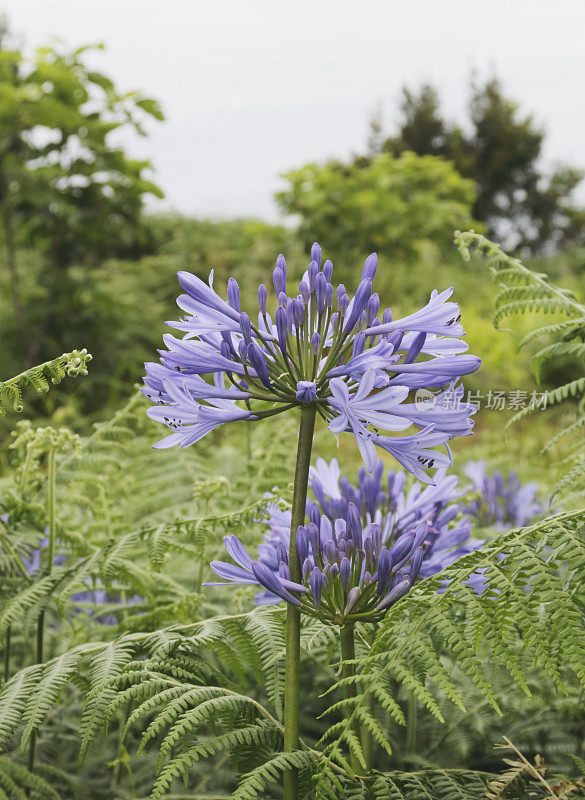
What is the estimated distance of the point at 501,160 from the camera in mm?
28359

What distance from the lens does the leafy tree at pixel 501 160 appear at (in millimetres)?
28359

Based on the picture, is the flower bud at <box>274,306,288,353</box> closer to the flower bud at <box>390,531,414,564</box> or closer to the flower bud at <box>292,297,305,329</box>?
the flower bud at <box>292,297,305,329</box>

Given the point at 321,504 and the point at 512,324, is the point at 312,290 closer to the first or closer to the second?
the point at 321,504

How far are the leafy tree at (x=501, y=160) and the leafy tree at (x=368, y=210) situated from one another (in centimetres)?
1486

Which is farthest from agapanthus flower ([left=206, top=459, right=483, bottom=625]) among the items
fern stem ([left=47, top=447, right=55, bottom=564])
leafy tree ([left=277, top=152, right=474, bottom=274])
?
leafy tree ([left=277, top=152, right=474, bottom=274])

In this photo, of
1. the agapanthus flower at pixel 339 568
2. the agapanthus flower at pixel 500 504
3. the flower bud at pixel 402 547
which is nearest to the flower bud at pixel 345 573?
the agapanthus flower at pixel 339 568

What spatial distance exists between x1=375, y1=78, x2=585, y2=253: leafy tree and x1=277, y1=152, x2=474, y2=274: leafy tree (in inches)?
585

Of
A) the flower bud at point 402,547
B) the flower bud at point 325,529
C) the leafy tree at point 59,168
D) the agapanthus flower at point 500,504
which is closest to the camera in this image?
the flower bud at point 402,547

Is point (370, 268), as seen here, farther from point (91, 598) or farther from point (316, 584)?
point (91, 598)

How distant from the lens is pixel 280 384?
160 cm

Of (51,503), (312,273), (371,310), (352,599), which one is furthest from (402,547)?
(51,503)

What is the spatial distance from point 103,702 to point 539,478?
416cm

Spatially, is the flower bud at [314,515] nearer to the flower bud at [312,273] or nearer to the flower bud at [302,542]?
the flower bud at [302,542]

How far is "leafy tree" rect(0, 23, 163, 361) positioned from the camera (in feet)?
22.1
